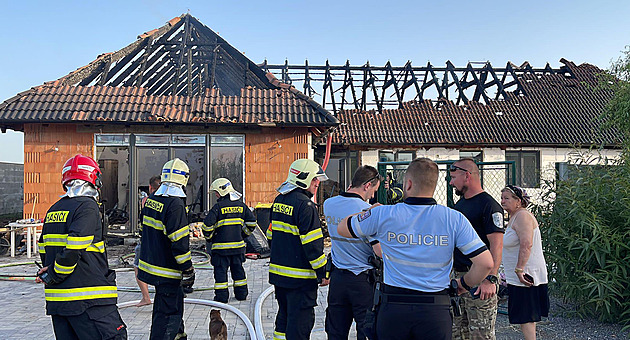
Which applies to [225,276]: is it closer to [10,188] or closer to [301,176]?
[301,176]

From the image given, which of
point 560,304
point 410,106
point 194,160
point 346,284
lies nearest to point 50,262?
point 346,284

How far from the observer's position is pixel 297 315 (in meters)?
4.16

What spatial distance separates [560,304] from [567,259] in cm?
102

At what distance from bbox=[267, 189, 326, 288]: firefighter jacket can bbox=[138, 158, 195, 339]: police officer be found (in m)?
0.92

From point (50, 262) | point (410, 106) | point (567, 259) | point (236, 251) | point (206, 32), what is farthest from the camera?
point (410, 106)

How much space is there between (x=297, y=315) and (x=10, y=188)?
20.7 meters

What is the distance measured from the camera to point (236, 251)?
6.91 m

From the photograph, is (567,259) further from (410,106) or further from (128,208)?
(410,106)

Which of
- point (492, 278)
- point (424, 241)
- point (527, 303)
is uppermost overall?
point (424, 241)

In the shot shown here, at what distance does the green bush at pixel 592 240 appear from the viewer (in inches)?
209

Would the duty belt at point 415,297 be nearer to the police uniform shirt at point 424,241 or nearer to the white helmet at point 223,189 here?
the police uniform shirt at point 424,241

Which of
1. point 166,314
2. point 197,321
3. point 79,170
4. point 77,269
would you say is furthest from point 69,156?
point 77,269

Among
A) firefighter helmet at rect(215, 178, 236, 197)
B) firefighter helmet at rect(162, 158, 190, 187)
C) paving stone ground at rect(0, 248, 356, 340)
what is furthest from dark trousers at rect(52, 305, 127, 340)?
firefighter helmet at rect(215, 178, 236, 197)

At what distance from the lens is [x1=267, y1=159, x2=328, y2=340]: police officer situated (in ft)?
13.6
